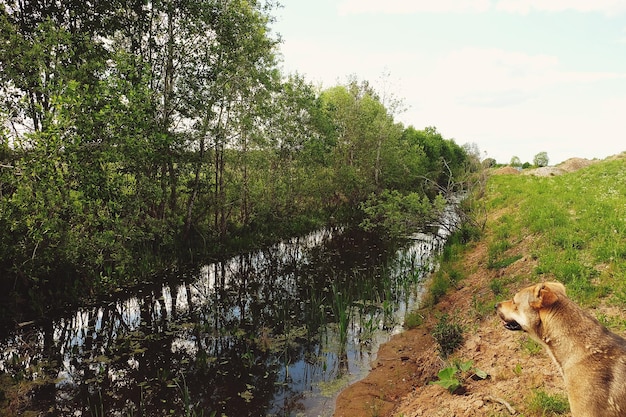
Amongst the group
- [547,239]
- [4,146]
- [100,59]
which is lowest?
[547,239]

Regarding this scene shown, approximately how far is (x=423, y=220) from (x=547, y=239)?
5596mm

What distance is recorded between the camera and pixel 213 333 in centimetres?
1138

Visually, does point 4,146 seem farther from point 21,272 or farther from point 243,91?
point 243,91

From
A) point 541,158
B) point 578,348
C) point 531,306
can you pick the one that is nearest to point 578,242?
point 531,306

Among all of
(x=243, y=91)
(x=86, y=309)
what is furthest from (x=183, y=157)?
(x=86, y=309)

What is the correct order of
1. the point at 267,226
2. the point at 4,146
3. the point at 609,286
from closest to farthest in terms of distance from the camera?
the point at 609,286 → the point at 4,146 → the point at 267,226

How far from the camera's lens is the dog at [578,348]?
11.1 ft

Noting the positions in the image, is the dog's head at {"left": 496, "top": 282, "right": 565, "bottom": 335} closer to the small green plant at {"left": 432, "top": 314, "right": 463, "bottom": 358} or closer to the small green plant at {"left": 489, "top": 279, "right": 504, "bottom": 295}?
the small green plant at {"left": 432, "top": 314, "right": 463, "bottom": 358}

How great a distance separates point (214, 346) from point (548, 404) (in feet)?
27.6

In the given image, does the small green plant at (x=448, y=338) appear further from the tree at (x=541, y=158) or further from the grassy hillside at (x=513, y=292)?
the tree at (x=541, y=158)

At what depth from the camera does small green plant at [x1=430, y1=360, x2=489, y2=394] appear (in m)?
6.81

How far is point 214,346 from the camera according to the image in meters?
10.6

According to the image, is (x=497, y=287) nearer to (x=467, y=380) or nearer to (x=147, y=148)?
(x=467, y=380)

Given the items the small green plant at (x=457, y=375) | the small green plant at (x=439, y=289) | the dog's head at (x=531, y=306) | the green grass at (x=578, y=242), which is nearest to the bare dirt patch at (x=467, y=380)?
the small green plant at (x=457, y=375)
